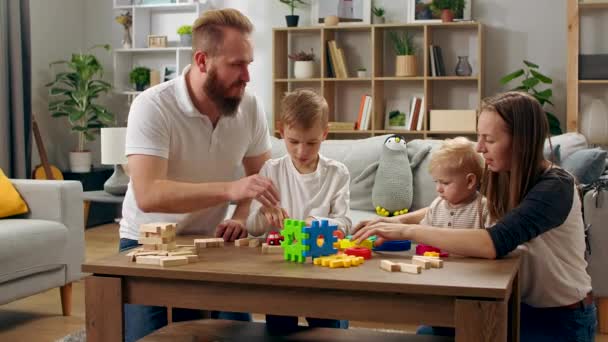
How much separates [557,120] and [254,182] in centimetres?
451

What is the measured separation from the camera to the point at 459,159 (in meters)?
2.02

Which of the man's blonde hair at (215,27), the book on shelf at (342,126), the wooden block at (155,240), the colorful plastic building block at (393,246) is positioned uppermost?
the man's blonde hair at (215,27)

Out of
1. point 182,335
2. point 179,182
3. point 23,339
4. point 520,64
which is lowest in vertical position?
point 23,339

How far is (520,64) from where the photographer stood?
6316mm

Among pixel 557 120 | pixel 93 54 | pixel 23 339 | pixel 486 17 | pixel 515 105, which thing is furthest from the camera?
pixel 93 54

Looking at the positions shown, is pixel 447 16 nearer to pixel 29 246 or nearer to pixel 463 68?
pixel 463 68

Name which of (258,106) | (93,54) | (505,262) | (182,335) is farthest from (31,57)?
(505,262)

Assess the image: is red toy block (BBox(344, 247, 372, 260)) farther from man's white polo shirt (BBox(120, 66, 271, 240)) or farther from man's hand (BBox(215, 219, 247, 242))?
man's white polo shirt (BBox(120, 66, 271, 240))

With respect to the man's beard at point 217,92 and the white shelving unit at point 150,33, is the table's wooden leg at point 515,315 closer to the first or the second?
the man's beard at point 217,92

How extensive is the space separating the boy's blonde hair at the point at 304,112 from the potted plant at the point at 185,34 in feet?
16.0

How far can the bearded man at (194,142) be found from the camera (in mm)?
2096

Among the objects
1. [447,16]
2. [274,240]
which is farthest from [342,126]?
[274,240]

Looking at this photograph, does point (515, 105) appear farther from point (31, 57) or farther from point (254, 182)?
point (31, 57)

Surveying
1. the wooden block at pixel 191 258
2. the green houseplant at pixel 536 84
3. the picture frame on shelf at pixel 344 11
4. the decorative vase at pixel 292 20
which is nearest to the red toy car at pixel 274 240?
the wooden block at pixel 191 258
